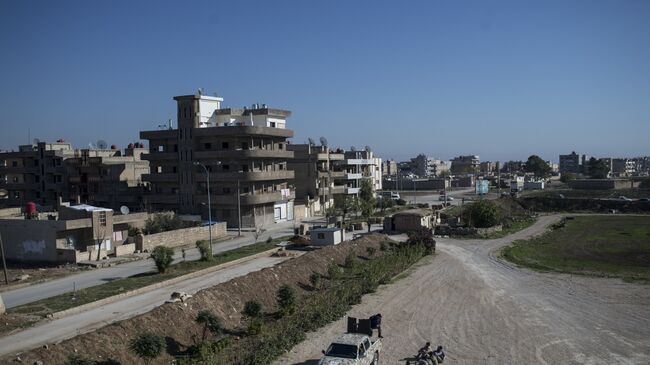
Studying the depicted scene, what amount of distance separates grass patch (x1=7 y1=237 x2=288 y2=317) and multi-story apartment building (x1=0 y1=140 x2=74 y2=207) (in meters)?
49.2

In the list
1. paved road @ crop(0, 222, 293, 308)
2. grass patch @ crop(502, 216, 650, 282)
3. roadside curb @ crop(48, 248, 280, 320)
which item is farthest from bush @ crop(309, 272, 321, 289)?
grass patch @ crop(502, 216, 650, 282)

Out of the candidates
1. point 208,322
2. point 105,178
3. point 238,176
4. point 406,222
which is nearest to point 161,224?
point 238,176

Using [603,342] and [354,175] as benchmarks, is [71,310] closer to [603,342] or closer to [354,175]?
[603,342]

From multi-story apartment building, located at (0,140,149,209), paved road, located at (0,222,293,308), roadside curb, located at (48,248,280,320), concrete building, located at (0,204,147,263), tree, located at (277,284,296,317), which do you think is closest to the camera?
roadside curb, located at (48,248,280,320)

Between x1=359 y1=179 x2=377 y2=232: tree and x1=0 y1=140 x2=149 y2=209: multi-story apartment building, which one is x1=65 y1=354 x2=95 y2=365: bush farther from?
x1=0 y1=140 x2=149 y2=209: multi-story apartment building

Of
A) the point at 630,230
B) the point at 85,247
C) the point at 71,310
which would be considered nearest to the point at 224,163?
the point at 85,247

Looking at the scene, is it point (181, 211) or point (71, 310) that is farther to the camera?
point (181, 211)

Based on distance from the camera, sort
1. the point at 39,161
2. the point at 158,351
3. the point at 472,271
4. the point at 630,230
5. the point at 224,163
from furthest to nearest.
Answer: the point at 39,161, the point at 630,230, the point at 224,163, the point at 472,271, the point at 158,351

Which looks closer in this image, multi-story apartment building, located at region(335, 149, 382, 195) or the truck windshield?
the truck windshield

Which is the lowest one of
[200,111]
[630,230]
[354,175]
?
[630,230]

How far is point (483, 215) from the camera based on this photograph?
66.1 metres

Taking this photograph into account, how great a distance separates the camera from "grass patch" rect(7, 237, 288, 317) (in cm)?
2755

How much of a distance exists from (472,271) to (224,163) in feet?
118

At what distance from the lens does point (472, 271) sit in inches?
1604
